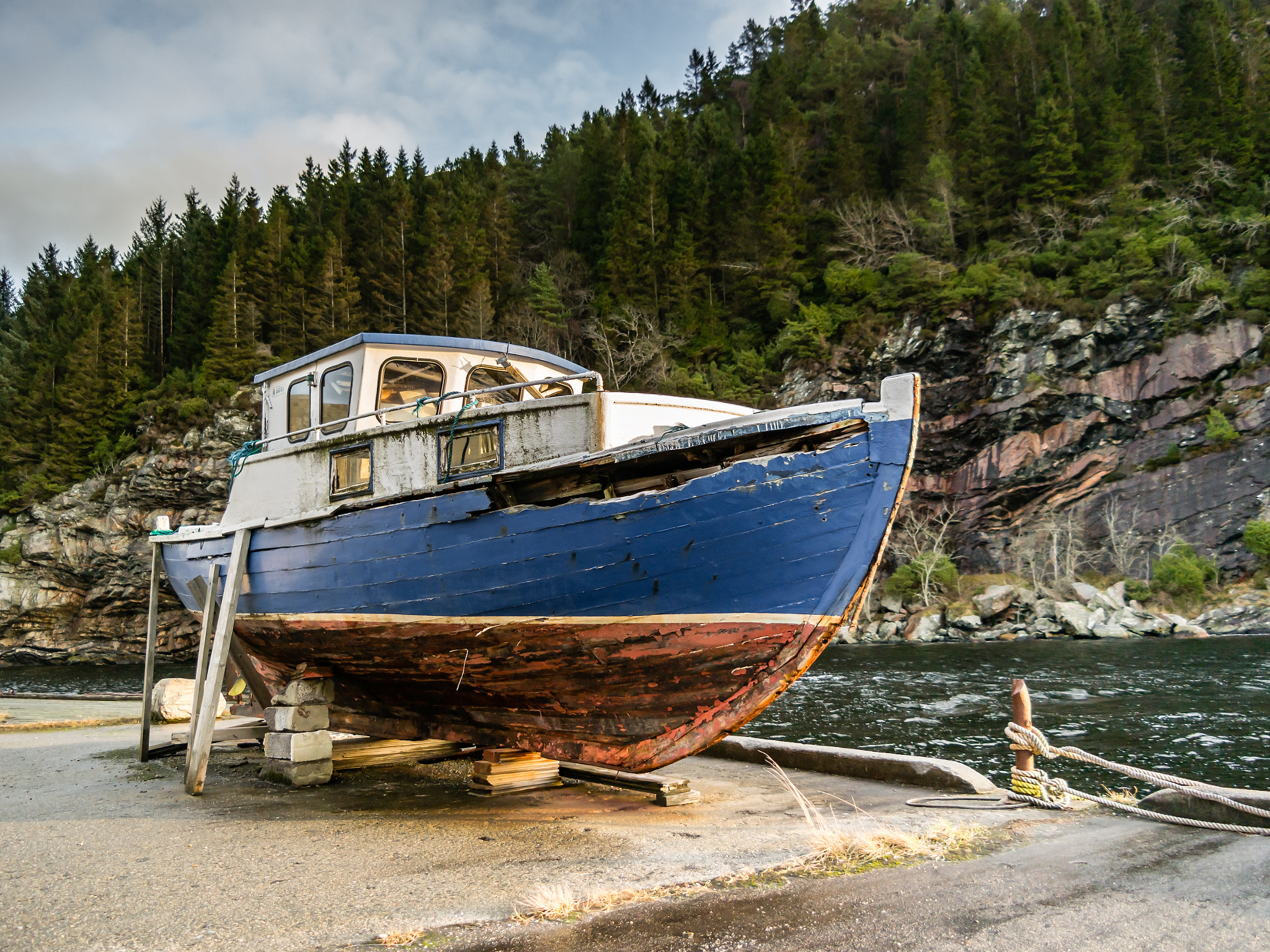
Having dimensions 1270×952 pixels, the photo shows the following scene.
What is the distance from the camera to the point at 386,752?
8.46 m

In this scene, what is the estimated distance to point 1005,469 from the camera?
38875mm

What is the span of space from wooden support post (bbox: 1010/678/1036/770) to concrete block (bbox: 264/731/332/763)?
5.85 meters

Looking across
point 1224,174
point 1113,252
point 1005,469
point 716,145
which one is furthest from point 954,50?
point 1005,469

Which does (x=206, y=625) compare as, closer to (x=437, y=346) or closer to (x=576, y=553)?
(x=437, y=346)

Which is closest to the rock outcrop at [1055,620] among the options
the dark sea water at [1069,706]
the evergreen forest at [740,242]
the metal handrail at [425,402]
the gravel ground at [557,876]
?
the dark sea water at [1069,706]

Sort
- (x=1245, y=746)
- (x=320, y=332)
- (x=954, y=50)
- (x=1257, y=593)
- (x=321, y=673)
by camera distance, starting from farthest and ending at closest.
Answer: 1. (x=954, y=50)
2. (x=320, y=332)
3. (x=1257, y=593)
4. (x=1245, y=746)
5. (x=321, y=673)

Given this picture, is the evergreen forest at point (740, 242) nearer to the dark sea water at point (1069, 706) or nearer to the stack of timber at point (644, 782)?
the dark sea water at point (1069, 706)

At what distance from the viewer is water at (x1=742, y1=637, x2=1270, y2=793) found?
31.8 feet

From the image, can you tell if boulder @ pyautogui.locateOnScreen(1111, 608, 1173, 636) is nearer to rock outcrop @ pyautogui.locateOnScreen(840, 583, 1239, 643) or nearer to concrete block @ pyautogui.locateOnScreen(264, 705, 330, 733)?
rock outcrop @ pyautogui.locateOnScreen(840, 583, 1239, 643)

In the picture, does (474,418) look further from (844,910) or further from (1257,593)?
(1257,593)

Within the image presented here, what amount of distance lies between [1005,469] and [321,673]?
37.5 metres

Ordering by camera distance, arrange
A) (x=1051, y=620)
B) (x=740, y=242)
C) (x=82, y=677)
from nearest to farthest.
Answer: (x=1051, y=620) → (x=82, y=677) → (x=740, y=242)

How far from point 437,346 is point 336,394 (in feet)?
3.58

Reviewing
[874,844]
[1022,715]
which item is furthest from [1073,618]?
[874,844]
